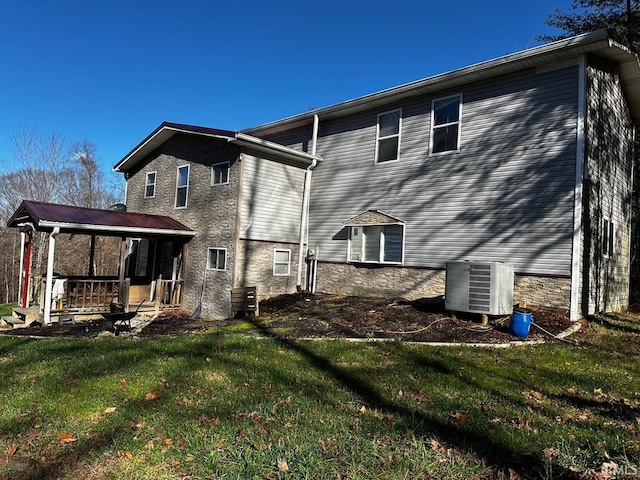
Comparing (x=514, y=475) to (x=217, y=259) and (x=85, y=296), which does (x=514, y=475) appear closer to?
(x=217, y=259)

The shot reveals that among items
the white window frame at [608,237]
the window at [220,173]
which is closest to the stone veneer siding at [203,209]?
the window at [220,173]

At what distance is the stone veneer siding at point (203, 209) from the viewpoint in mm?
13273

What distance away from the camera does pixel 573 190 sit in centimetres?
912

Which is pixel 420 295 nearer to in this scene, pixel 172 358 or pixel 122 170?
pixel 172 358

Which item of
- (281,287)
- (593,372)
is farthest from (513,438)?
(281,287)

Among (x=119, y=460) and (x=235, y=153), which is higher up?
(x=235, y=153)

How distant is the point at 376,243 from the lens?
506 inches

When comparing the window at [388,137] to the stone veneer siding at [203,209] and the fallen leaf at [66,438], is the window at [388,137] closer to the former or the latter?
the stone veneer siding at [203,209]

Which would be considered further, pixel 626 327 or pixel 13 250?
pixel 13 250

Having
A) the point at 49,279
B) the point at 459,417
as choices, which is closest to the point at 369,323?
the point at 459,417

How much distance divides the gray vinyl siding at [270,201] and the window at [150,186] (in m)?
6.17

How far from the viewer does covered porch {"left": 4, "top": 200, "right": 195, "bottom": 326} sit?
38.4 feet

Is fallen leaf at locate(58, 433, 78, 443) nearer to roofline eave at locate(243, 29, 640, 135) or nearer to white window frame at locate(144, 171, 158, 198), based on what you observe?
roofline eave at locate(243, 29, 640, 135)

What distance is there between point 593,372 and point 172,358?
19.0 ft
